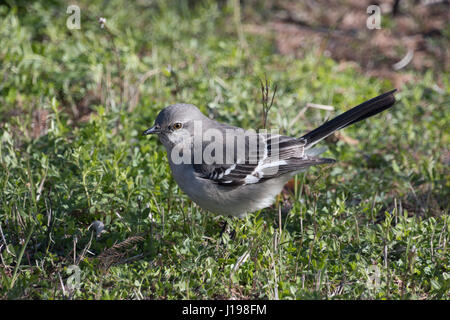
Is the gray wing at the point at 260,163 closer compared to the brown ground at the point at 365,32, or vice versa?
the gray wing at the point at 260,163

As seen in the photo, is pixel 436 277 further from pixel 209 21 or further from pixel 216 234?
pixel 209 21

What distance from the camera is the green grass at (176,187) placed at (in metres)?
4.05

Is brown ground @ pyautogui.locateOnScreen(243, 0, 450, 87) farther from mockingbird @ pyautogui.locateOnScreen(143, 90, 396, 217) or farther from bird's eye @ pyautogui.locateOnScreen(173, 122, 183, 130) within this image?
bird's eye @ pyautogui.locateOnScreen(173, 122, 183, 130)

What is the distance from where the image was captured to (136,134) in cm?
576

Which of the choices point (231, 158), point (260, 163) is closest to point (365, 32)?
point (260, 163)

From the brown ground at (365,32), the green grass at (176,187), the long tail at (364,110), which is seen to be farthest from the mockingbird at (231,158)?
the brown ground at (365,32)

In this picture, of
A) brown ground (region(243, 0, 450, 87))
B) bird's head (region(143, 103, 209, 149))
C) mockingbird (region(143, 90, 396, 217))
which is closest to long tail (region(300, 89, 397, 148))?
mockingbird (region(143, 90, 396, 217))

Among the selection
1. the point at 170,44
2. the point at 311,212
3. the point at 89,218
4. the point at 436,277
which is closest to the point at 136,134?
the point at 89,218

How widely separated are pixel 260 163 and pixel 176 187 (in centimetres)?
90

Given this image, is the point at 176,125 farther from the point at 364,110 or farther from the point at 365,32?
the point at 365,32

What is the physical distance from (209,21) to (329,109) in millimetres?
3146

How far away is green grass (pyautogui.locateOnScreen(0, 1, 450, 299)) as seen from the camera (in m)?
4.05

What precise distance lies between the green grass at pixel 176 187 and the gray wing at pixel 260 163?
0.98ft

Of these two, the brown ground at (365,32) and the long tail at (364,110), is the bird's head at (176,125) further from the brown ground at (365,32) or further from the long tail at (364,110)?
the brown ground at (365,32)
